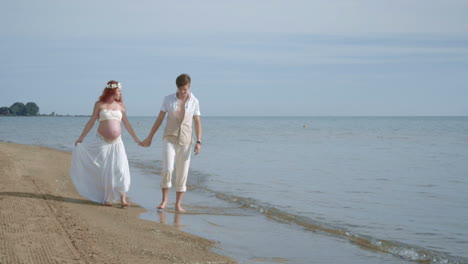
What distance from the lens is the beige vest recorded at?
7605mm

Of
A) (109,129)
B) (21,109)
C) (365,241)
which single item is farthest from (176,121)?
(21,109)

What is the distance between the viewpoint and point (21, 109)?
15675 cm

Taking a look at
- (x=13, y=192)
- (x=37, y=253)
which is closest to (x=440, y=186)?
(x=13, y=192)

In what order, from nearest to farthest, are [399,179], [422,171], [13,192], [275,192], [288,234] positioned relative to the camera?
[288,234] → [13,192] → [275,192] → [399,179] → [422,171]

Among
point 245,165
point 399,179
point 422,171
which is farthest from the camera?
point 245,165

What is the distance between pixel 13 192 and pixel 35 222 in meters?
2.43

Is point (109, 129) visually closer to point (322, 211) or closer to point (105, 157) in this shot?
point (105, 157)

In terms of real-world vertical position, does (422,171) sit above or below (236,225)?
above

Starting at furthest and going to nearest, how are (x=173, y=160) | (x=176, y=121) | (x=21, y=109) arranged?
(x=21, y=109)
(x=173, y=160)
(x=176, y=121)

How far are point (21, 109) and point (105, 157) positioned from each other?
6377 inches

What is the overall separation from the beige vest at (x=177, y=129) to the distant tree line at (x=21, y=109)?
158963 millimetres

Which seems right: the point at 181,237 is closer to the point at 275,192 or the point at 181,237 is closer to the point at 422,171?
the point at 275,192

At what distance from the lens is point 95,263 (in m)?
4.59

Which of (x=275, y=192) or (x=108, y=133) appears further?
(x=275, y=192)
